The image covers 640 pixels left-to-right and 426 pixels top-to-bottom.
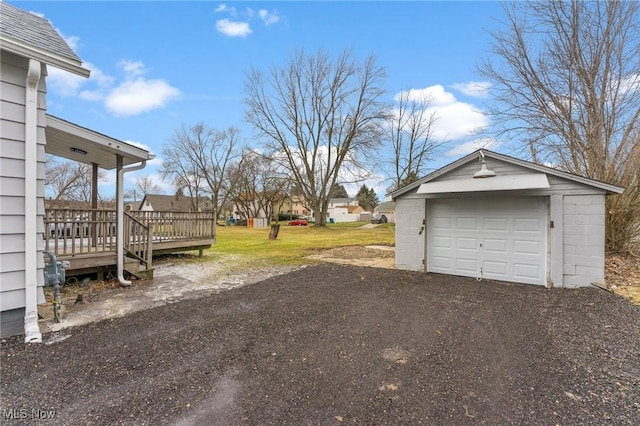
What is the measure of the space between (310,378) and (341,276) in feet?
15.9

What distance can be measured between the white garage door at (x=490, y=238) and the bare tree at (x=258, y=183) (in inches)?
923

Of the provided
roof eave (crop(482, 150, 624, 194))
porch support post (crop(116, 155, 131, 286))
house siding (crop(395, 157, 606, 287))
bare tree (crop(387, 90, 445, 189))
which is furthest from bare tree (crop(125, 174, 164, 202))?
house siding (crop(395, 157, 606, 287))

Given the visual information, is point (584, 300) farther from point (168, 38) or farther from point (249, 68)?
point (249, 68)

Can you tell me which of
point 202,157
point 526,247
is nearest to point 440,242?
point 526,247

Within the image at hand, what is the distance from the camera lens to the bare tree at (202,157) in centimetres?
4097

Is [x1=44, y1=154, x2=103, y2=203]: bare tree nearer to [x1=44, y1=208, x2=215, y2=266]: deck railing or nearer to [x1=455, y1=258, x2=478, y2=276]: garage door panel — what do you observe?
[x1=44, y1=208, x2=215, y2=266]: deck railing

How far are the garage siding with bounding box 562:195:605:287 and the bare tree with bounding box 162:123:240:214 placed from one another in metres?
38.8

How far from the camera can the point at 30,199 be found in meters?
3.69

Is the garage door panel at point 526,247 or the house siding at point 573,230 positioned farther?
the garage door panel at point 526,247

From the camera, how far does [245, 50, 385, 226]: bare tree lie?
2880 cm

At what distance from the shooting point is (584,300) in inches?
213

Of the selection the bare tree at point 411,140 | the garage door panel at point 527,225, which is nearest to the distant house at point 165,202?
the bare tree at point 411,140

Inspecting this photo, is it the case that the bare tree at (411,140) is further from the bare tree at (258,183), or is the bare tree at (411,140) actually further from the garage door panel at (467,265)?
the garage door panel at (467,265)

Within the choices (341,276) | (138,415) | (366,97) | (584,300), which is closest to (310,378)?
(138,415)
